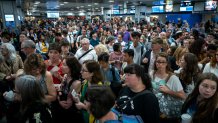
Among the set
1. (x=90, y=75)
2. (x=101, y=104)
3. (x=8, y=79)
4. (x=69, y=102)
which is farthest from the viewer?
(x=8, y=79)

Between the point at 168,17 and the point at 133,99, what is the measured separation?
88.5 ft

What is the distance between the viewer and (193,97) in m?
2.66

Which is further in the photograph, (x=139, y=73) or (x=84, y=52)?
(x=84, y=52)

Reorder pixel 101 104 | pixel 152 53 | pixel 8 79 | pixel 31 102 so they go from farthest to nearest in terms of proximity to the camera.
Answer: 1. pixel 152 53
2. pixel 8 79
3. pixel 31 102
4. pixel 101 104

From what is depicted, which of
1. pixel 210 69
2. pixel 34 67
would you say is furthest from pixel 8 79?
pixel 210 69

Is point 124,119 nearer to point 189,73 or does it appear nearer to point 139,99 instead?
point 139,99

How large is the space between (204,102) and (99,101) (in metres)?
1.30

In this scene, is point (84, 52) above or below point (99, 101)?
above

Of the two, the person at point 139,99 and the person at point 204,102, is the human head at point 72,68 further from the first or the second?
the person at point 204,102

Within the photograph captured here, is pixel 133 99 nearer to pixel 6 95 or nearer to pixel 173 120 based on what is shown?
pixel 173 120

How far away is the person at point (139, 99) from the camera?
7.49 feet

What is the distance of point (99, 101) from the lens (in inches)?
73.9

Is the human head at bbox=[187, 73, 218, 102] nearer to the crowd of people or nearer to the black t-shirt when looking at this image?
the crowd of people

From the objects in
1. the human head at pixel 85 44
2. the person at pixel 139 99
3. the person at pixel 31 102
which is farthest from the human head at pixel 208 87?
the human head at pixel 85 44
